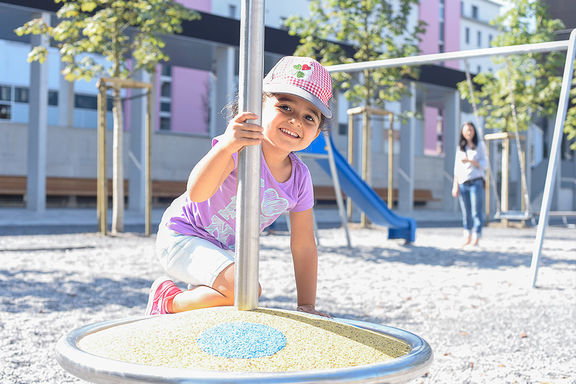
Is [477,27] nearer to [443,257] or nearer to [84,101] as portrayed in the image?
[84,101]

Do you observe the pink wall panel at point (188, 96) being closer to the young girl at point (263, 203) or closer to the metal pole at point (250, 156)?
the young girl at point (263, 203)

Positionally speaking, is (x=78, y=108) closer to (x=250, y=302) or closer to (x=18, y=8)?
(x=18, y=8)

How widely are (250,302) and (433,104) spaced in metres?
23.7

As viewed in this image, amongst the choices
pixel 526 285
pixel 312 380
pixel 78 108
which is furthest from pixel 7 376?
pixel 78 108

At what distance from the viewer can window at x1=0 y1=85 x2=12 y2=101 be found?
2069cm

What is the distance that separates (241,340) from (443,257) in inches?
242

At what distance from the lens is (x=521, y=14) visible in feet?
42.3

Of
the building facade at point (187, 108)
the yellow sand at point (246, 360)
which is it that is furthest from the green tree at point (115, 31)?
the yellow sand at point (246, 360)

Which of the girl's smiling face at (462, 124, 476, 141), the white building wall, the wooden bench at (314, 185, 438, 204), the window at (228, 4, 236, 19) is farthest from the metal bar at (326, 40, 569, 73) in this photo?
the white building wall

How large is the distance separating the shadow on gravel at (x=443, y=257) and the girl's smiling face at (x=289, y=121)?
5045 millimetres

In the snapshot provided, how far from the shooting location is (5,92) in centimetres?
2081

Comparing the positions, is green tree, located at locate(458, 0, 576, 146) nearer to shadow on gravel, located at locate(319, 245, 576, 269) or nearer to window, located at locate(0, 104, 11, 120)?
shadow on gravel, located at locate(319, 245, 576, 269)

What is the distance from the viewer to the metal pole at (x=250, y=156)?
139 cm

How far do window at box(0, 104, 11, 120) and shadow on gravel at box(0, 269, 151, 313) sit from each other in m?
16.6
